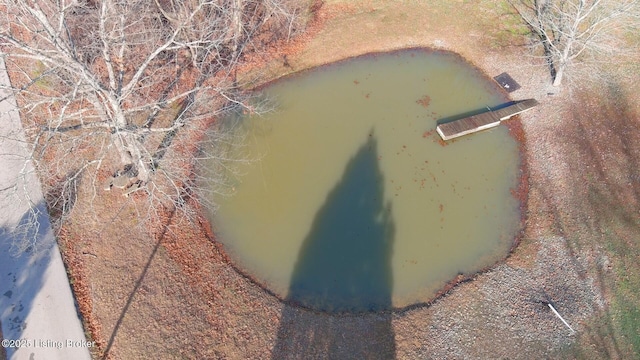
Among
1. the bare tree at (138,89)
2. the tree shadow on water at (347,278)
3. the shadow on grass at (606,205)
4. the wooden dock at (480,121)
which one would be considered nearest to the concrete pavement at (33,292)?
the bare tree at (138,89)

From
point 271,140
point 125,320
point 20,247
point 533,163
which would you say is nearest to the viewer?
point 125,320

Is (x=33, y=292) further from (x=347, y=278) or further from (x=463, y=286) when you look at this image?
(x=463, y=286)

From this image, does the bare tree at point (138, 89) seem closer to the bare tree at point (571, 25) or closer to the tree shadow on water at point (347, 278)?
the tree shadow on water at point (347, 278)

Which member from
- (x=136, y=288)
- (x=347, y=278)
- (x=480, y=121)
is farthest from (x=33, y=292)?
(x=480, y=121)

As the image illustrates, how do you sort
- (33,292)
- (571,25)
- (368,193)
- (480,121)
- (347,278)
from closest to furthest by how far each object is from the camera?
(33,292), (347,278), (368,193), (480,121), (571,25)

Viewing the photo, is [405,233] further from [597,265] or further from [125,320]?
[125,320]

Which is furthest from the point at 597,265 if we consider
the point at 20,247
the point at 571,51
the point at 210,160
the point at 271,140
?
the point at 20,247
